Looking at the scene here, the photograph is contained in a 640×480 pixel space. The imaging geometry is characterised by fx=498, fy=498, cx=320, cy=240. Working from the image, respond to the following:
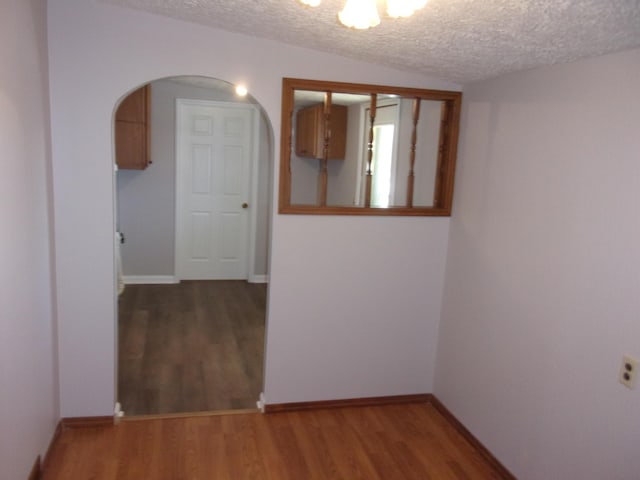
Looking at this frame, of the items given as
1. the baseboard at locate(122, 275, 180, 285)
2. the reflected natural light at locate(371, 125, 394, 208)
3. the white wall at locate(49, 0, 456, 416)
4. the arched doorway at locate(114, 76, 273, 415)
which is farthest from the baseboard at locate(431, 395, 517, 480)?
the baseboard at locate(122, 275, 180, 285)

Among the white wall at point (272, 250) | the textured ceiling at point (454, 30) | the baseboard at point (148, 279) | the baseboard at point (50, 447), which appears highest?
the textured ceiling at point (454, 30)

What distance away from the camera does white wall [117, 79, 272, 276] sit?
18.2 feet

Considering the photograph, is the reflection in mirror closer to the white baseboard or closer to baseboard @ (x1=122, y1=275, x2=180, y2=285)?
the white baseboard

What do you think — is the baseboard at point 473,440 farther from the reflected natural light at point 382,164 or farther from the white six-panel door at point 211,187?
the white six-panel door at point 211,187

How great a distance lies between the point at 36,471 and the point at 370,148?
236 cm

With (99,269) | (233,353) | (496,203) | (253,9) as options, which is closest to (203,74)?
(253,9)

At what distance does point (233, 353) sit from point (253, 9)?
2662mm

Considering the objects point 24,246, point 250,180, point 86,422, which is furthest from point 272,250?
point 250,180

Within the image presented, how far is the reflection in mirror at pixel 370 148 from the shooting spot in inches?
113

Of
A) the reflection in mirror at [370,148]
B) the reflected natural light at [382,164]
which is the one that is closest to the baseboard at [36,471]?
the reflection in mirror at [370,148]

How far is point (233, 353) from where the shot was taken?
13.1 feet

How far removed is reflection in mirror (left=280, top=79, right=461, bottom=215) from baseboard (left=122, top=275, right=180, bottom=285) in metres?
1.79

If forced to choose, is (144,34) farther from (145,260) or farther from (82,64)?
(145,260)

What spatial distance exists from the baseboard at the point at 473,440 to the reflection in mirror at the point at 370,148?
1243 mm
